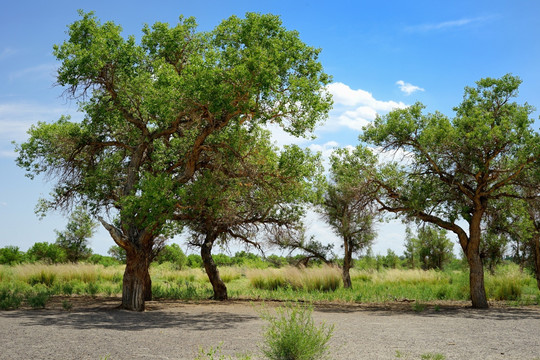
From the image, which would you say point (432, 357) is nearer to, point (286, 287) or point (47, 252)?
point (286, 287)

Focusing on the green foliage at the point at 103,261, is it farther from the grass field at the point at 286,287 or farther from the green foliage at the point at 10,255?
the grass field at the point at 286,287

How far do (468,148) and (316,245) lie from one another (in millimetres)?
11368

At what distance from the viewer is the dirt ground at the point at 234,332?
25.4 ft

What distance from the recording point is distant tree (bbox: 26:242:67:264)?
36.9 metres

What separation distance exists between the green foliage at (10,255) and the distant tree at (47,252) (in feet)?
11.1

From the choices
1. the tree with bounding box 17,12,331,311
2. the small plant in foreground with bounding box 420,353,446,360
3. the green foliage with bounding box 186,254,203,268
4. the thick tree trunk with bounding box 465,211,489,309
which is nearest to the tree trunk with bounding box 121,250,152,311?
the tree with bounding box 17,12,331,311

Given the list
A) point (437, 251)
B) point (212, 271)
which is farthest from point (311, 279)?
point (437, 251)

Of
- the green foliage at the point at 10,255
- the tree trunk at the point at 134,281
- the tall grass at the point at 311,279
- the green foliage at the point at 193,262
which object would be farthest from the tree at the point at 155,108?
the green foliage at the point at 193,262

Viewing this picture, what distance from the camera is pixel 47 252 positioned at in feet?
128

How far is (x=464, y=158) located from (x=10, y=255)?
42189mm

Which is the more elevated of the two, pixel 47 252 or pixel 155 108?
pixel 155 108

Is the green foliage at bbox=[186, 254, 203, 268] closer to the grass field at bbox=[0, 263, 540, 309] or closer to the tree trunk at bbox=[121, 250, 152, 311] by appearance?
the grass field at bbox=[0, 263, 540, 309]

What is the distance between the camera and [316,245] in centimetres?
2527

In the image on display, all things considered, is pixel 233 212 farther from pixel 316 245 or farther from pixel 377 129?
pixel 316 245
